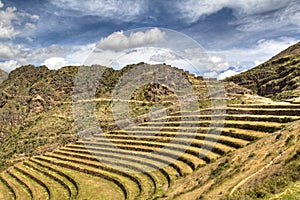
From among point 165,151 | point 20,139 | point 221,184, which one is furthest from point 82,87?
point 221,184

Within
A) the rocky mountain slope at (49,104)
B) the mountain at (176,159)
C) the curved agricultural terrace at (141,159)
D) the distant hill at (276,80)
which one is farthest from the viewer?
the distant hill at (276,80)

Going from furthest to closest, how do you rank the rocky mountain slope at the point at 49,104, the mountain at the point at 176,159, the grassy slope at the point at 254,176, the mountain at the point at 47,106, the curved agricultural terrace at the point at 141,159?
the mountain at the point at 47,106 < the rocky mountain slope at the point at 49,104 < the curved agricultural terrace at the point at 141,159 < the mountain at the point at 176,159 < the grassy slope at the point at 254,176

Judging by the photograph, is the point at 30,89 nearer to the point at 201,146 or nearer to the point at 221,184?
the point at 201,146

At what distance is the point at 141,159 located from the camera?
90.6ft

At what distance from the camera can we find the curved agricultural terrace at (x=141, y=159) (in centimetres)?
2266

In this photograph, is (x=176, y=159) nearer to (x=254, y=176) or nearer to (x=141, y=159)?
(x=141, y=159)

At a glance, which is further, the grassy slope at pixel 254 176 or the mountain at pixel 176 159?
the mountain at pixel 176 159

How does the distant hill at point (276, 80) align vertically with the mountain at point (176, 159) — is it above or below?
above

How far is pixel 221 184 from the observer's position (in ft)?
45.3

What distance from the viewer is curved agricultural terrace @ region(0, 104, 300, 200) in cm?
2266

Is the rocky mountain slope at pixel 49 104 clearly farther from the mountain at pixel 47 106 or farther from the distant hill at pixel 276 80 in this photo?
the distant hill at pixel 276 80

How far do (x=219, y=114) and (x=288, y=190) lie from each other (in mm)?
23508

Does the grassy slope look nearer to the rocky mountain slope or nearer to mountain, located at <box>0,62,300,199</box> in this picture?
mountain, located at <box>0,62,300,199</box>

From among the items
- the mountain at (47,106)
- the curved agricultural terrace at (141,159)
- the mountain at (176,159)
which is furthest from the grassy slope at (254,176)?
the mountain at (47,106)
